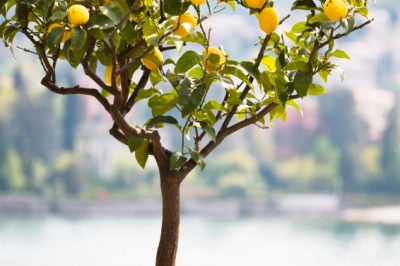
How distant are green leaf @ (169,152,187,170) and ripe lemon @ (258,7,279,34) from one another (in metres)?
0.25

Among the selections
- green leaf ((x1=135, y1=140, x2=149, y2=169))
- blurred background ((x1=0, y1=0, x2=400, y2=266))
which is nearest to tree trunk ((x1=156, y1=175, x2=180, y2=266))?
green leaf ((x1=135, y1=140, x2=149, y2=169))

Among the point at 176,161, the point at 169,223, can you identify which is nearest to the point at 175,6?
the point at 176,161

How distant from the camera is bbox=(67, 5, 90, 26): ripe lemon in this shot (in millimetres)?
1020

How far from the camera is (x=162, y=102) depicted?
3.97ft

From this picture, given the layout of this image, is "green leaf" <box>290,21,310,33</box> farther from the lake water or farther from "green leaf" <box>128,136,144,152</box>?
the lake water

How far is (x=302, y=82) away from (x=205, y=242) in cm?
506

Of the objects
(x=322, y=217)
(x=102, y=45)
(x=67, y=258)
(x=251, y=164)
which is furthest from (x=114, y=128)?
(x=251, y=164)

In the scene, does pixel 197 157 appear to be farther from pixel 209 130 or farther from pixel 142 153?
A: pixel 142 153

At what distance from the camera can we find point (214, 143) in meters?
1.27

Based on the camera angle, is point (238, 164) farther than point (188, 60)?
Yes

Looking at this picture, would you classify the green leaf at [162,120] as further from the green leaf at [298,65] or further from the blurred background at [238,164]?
the blurred background at [238,164]

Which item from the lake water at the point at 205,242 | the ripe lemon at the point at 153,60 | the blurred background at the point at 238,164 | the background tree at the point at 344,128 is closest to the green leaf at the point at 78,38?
the ripe lemon at the point at 153,60

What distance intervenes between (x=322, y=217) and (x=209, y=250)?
1504mm

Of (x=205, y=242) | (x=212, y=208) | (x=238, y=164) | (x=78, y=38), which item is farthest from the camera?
(x=238, y=164)
